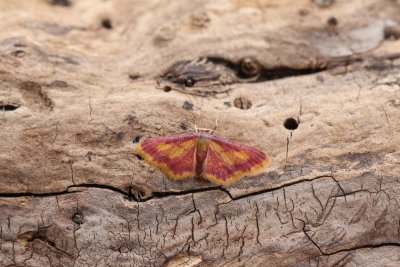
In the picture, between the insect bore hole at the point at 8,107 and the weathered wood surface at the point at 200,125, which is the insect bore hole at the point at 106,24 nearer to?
the weathered wood surface at the point at 200,125

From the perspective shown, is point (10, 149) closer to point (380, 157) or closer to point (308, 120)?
point (308, 120)

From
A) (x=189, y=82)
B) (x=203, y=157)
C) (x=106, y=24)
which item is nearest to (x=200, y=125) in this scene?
(x=203, y=157)

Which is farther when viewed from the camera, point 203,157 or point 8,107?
point 8,107

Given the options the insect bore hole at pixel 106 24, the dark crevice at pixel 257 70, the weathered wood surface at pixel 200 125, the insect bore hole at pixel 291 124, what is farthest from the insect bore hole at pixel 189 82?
the insect bore hole at pixel 106 24

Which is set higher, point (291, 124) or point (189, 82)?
point (189, 82)

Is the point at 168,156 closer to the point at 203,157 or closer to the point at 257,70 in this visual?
the point at 203,157

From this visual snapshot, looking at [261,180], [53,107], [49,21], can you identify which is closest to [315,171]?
[261,180]
